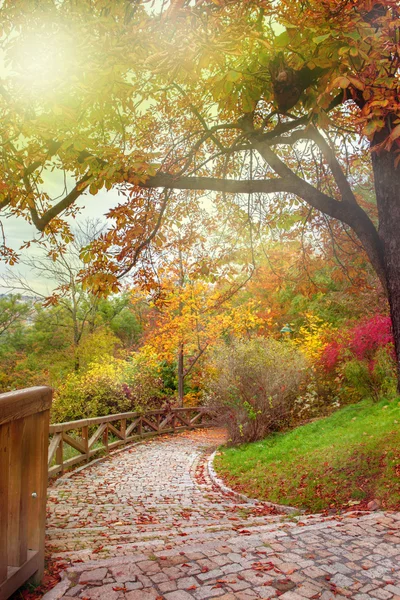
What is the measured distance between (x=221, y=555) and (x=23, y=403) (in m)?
1.76

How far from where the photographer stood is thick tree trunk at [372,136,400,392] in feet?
14.8

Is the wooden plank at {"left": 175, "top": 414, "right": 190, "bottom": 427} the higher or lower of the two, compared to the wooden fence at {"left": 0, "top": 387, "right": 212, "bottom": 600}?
lower

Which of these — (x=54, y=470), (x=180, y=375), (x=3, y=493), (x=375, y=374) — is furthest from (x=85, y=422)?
(x=180, y=375)

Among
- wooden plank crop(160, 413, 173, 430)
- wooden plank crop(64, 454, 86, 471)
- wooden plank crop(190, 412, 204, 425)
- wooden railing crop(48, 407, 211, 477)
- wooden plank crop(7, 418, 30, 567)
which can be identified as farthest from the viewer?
wooden plank crop(190, 412, 204, 425)

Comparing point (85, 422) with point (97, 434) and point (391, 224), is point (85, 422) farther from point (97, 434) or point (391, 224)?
point (391, 224)

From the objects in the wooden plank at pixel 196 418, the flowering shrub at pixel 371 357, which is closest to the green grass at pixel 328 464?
the flowering shrub at pixel 371 357

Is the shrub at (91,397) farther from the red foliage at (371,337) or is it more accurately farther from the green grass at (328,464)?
the red foliage at (371,337)

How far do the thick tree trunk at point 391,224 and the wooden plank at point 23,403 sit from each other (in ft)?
11.6

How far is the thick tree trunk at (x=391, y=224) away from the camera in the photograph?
4516 mm

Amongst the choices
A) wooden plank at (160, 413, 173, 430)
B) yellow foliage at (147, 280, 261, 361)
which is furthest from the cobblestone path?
yellow foliage at (147, 280, 261, 361)

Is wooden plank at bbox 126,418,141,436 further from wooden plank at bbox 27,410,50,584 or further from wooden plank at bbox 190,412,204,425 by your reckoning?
wooden plank at bbox 27,410,50,584

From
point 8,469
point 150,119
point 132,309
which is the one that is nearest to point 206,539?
point 8,469

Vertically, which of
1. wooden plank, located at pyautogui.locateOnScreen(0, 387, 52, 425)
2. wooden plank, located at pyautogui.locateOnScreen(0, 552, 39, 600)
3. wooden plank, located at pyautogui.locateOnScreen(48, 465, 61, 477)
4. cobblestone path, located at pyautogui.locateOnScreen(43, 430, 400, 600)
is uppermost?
wooden plank, located at pyautogui.locateOnScreen(0, 387, 52, 425)

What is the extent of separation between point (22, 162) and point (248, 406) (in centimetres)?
765
